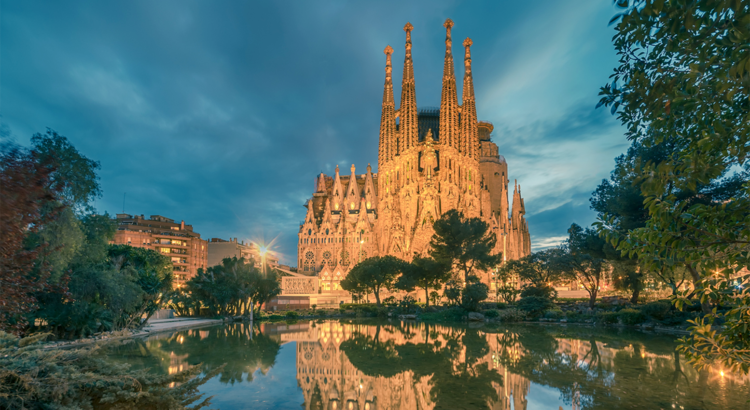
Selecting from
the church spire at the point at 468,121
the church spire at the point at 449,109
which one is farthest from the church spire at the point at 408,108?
the church spire at the point at 468,121

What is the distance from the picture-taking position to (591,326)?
27.2 metres

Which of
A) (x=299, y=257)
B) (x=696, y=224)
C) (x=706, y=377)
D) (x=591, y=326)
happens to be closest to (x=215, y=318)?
(x=591, y=326)

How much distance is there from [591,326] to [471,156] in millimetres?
46577

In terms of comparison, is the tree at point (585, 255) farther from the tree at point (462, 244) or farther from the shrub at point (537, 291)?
the tree at point (462, 244)

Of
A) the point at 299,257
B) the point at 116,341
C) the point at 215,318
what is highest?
the point at 299,257

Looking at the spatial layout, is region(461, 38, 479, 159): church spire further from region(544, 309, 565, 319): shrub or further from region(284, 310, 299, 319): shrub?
region(284, 310, 299, 319): shrub

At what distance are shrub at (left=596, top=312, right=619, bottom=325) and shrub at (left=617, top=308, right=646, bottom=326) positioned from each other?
0.86 meters

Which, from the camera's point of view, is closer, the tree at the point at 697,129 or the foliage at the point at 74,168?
the tree at the point at 697,129

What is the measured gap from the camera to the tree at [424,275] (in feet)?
135

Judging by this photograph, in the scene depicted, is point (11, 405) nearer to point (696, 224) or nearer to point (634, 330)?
point (696, 224)

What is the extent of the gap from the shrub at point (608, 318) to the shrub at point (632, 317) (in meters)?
0.86

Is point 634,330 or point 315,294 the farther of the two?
point 315,294

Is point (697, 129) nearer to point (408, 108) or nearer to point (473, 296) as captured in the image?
point (473, 296)

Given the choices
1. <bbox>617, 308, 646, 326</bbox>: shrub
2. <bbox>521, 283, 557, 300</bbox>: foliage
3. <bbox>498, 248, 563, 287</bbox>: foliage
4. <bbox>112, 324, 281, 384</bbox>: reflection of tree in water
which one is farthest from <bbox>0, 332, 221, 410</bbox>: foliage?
<bbox>521, 283, 557, 300</bbox>: foliage
